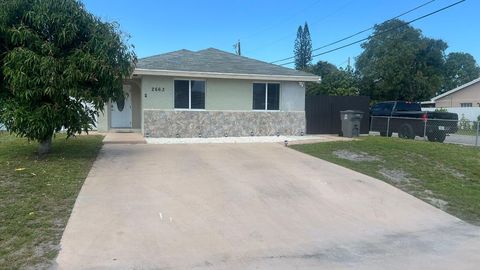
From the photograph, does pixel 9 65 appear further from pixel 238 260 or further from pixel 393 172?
pixel 393 172

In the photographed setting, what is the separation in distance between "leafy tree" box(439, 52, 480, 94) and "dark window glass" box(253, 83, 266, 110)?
5519 centimetres

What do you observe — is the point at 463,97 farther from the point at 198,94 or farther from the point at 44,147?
the point at 44,147

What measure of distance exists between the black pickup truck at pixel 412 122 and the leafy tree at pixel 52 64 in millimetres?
13244

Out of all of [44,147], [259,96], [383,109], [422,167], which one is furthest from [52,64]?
[383,109]

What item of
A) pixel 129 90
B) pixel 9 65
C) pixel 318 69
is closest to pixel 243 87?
pixel 129 90

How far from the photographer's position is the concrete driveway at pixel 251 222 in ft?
18.4

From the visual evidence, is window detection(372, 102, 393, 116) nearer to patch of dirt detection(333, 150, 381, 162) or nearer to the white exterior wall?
the white exterior wall

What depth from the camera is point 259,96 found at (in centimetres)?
1883

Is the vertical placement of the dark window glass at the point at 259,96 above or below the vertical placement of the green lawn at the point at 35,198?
above

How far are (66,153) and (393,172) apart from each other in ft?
27.6

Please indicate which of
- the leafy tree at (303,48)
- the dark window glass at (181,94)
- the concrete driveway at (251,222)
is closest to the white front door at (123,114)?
the dark window glass at (181,94)

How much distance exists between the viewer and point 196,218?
7.14 meters

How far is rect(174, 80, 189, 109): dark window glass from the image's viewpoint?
57.6 feet

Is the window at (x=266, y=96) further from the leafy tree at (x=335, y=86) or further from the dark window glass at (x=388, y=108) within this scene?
the leafy tree at (x=335, y=86)
